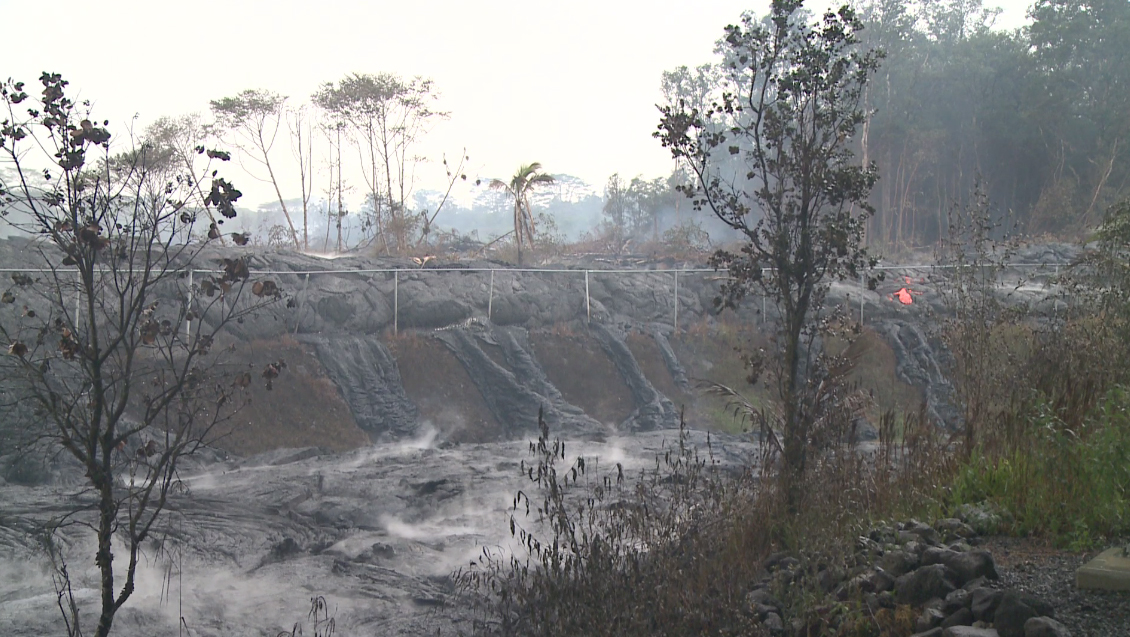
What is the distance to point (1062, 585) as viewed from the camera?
13.3 feet

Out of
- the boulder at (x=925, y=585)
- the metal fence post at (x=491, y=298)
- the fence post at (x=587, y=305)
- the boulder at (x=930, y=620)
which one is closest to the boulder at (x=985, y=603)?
the boulder at (x=930, y=620)

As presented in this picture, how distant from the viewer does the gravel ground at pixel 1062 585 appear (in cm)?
364

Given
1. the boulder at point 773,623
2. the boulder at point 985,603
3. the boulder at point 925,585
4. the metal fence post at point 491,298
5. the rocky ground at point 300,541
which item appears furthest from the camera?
the metal fence post at point 491,298

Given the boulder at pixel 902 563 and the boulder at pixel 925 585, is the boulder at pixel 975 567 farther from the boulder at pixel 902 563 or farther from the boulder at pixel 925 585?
the boulder at pixel 902 563

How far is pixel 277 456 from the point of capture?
13859 mm

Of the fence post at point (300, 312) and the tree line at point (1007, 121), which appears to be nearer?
the fence post at point (300, 312)

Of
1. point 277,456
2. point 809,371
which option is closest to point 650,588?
point 809,371

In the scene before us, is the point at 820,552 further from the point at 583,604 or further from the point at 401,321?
the point at 401,321

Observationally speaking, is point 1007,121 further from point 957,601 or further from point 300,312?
point 957,601

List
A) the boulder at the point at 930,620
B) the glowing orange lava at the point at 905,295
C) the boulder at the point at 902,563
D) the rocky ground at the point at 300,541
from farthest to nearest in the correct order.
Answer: the glowing orange lava at the point at 905,295 < the rocky ground at the point at 300,541 < the boulder at the point at 902,563 < the boulder at the point at 930,620

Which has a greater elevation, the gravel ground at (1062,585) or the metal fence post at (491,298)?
the metal fence post at (491,298)

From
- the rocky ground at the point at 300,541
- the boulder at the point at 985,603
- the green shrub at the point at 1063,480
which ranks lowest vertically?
the rocky ground at the point at 300,541

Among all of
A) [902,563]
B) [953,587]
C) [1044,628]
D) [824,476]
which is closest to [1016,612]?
[1044,628]

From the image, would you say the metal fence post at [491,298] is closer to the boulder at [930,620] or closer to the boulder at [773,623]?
the boulder at [773,623]
